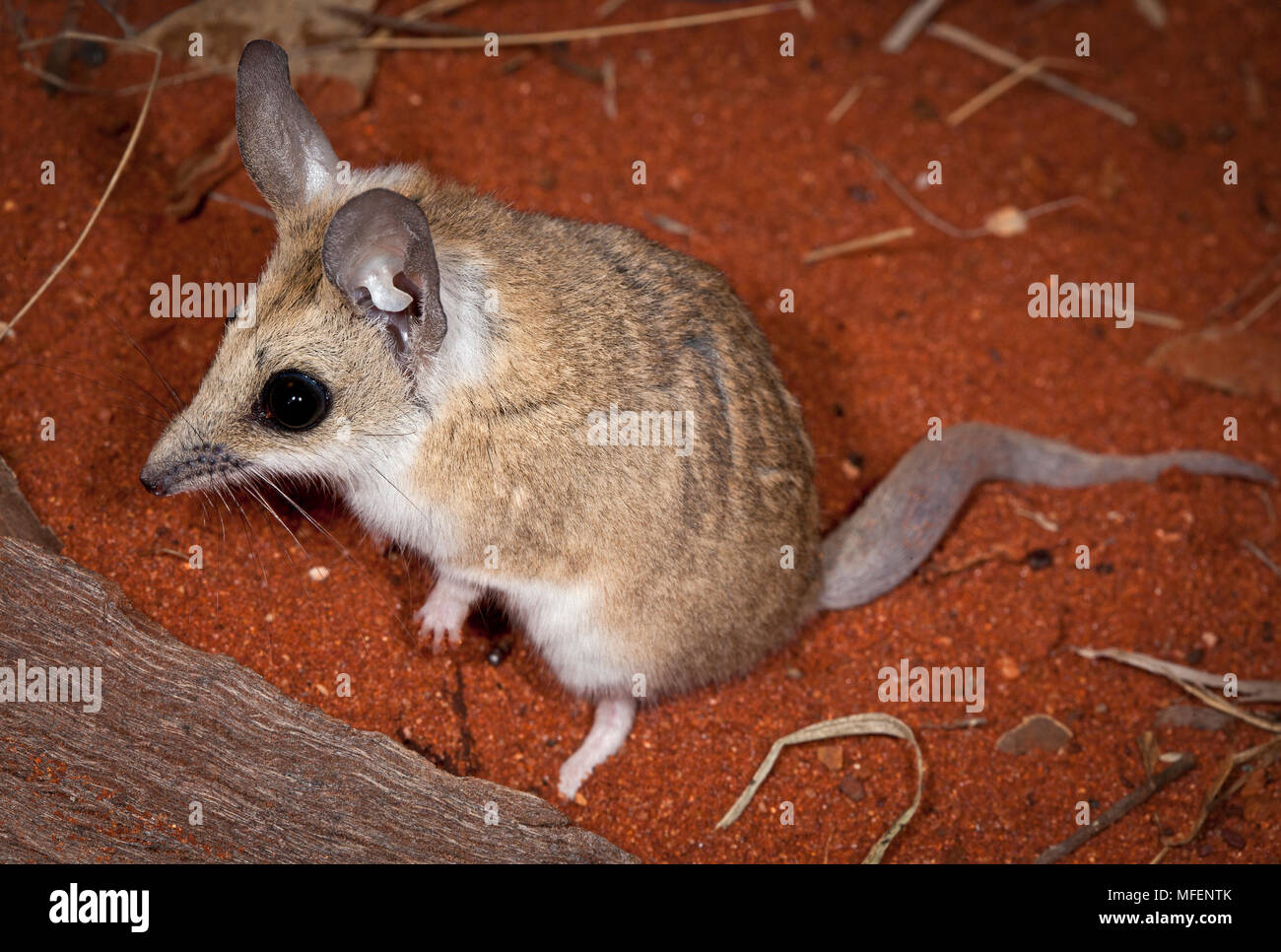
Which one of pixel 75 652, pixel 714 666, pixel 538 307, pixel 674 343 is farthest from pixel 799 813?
pixel 75 652

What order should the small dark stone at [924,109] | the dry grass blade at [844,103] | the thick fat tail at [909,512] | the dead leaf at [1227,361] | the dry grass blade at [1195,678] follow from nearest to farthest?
the dry grass blade at [1195,678], the thick fat tail at [909,512], the dead leaf at [1227,361], the dry grass blade at [844,103], the small dark stone at [924,109]

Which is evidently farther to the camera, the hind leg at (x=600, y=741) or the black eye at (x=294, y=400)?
the hind leg at (x=600, y=741)

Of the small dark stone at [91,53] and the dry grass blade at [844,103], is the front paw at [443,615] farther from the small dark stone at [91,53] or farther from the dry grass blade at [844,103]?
the dry grass blade at [844,103]

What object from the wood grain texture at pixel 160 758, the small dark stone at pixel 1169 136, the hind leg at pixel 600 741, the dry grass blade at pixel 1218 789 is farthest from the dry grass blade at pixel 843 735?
the small dark stone at pixel 1169 136

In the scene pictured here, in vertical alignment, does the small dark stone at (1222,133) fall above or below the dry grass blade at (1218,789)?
above

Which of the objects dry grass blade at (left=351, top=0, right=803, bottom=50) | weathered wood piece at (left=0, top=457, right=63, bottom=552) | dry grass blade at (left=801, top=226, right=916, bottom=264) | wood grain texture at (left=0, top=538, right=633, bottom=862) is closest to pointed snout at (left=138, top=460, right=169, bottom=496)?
wood grain texture at (left=0, top=538, right=633, bottom=862)

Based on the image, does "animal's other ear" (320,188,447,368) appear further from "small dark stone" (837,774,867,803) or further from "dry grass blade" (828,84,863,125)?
"dry grass blade" (828,84,863,125)

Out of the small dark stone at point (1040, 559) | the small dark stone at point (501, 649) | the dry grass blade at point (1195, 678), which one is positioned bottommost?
the dry grass blade at point (1195, 678)
